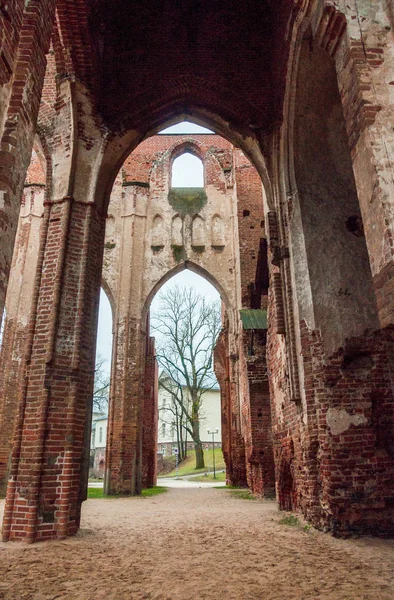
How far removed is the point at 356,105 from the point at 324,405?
3735 mm

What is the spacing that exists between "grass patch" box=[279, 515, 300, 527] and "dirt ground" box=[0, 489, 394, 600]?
16 centimetres

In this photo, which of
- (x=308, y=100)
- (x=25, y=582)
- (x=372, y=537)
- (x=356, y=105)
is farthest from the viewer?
(x=308, y=100)

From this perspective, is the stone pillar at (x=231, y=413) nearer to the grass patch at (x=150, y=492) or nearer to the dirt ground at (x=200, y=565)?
the grass patch at (x=150, y=492)

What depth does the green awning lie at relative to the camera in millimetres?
11422

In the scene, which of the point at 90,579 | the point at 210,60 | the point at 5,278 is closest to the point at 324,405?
the point at 90,579

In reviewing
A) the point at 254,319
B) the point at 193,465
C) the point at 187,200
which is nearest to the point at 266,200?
the point at 254,319

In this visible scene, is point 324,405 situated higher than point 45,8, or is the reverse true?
point 45,8

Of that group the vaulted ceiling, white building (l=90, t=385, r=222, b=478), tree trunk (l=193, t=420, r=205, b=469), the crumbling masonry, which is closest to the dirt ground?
the crumbling masonry

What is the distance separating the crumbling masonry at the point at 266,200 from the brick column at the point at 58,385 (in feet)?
0.07

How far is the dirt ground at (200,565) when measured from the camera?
11.0 feet

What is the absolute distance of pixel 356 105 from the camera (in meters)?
4.00

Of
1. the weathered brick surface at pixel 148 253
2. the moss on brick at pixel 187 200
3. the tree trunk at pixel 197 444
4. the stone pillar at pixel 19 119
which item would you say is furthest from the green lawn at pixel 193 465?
the stone pillar at pixel 19 119

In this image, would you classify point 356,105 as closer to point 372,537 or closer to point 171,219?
point 372,537

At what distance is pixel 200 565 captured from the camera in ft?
13.6
